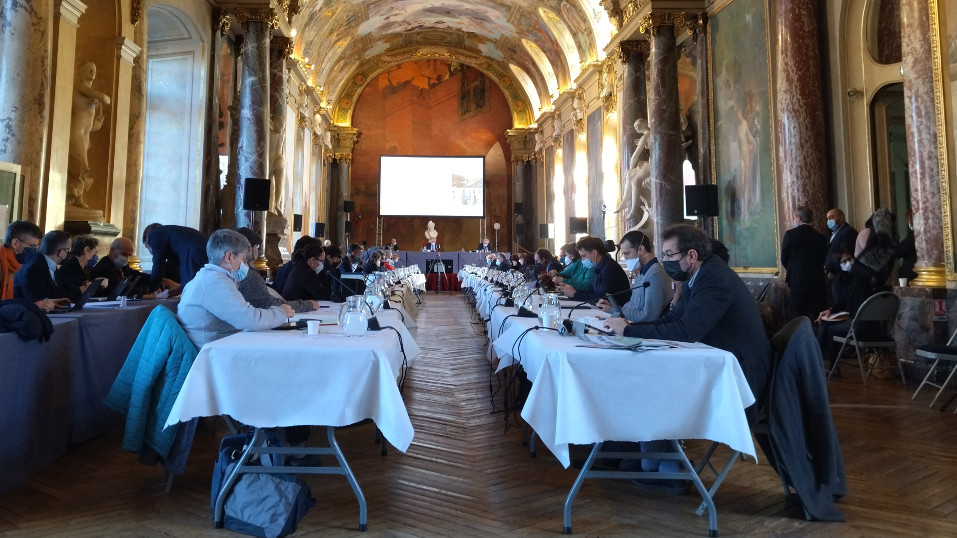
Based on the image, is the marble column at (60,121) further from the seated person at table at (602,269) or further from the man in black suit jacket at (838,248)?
the man in black suit jacket at (838,248)

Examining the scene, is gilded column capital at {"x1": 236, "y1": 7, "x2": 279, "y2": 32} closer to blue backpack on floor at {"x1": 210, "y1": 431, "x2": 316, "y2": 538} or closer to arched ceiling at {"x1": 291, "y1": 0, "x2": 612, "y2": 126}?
arched ceiling at {"x1": 291, "y1": 0, "x2": 612, "y2": 126}

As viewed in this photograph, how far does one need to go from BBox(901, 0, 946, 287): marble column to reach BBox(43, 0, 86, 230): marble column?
8.36 metres

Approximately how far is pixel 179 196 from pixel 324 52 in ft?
33.9

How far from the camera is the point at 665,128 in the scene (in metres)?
10.2

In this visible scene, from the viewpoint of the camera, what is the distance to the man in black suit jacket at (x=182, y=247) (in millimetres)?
5277

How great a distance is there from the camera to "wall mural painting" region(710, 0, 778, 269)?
28.4 feet

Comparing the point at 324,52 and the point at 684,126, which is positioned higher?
the point at 324,52

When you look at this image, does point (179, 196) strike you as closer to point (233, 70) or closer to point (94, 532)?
point (233, 70)

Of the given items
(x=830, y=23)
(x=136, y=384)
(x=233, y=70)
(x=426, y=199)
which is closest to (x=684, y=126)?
(x=830, y=23)

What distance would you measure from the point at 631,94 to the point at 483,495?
10497 mm

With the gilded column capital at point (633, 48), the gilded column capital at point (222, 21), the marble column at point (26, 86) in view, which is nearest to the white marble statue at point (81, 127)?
the marble column at point (26, 86)

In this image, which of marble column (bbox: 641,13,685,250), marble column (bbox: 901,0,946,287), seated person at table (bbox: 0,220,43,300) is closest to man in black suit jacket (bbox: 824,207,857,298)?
marble column (bbox: 901,0,946,287)

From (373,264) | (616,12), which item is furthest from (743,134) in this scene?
(373,264)

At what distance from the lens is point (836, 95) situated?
7.65 meters
